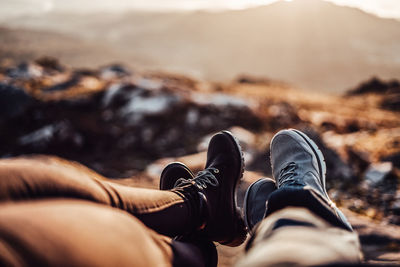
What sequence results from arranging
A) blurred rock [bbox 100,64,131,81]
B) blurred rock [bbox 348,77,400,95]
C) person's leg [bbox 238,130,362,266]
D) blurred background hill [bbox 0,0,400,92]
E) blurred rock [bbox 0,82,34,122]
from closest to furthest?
person's leg [bbox 238,130,362,266]
blurred rock [bbox 0,82,34,122]
blurred rock [bbox 100,64,131,81]
blurred rock [bbox 348,77,400,95]
blurred background hill [bbox 0,0,400,92]

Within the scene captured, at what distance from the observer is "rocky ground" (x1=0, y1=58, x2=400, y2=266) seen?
6.76ft

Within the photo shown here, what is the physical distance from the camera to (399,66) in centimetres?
4816

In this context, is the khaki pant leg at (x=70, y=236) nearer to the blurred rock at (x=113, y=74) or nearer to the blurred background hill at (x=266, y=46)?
the blurred rock at (x=113, y=74)

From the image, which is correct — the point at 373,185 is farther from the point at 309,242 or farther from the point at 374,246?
the point at 309,242

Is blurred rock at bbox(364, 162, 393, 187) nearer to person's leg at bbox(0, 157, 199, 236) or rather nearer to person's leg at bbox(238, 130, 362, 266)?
person's leg at bbox(238, 130, 362, 266)

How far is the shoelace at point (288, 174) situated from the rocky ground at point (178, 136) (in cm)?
54

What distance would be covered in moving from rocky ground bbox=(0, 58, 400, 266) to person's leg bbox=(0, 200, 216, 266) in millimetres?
1004

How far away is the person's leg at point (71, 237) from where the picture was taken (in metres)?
0.50

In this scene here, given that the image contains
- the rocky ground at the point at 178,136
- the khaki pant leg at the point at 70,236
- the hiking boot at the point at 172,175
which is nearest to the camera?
the khaki pant leg at the point at 70,236

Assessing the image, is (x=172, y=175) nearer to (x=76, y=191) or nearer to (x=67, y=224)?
(x=76, y=191)

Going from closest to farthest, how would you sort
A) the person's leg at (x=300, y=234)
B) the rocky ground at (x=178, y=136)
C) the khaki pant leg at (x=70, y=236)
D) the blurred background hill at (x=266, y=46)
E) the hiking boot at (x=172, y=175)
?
the khaki pant leg at (x=70, y=236)
the person's leg at (x=300, y=234)
the hiking boot at (x=172, y=175)
the rocky ground at (x=178, y=136)
the blurred background hill at (x=266, y=46)

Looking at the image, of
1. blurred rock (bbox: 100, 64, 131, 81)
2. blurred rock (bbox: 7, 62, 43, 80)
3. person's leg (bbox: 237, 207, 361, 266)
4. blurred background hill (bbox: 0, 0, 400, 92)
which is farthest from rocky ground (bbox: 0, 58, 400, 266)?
blurred background hill (bbox: 0, 0, 400, 92)

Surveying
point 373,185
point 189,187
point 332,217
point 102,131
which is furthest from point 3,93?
point 373,185

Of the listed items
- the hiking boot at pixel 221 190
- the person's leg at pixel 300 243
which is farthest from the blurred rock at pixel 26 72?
the person's leg at pixel 300 243
